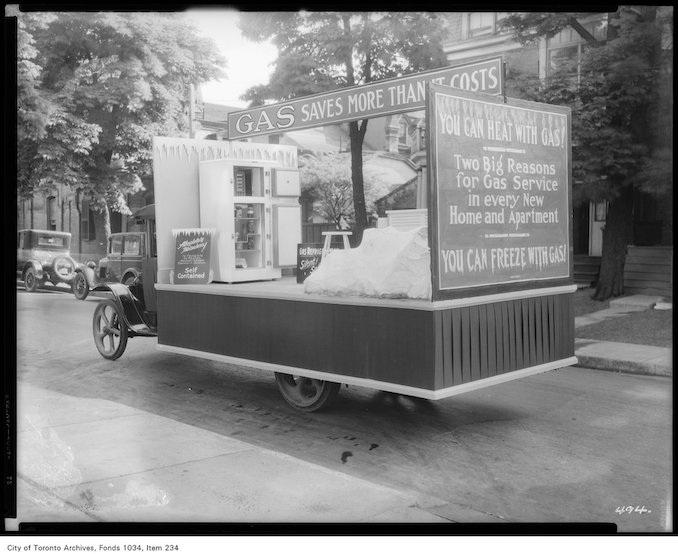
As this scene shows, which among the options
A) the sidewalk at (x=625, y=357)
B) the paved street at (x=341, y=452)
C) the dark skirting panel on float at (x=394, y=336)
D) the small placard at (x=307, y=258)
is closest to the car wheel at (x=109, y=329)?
the paved street at (x=341, y=452)

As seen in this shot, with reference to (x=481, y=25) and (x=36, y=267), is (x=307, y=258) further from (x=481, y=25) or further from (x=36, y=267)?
(x=481, y=25)

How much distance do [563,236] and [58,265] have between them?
7.62 m

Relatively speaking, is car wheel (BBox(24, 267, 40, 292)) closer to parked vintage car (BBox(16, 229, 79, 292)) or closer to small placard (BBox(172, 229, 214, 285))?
parked vintage car (BBox(16, 229, 79, 292))

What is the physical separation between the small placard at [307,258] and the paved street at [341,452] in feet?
4.34

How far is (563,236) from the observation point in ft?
21.9

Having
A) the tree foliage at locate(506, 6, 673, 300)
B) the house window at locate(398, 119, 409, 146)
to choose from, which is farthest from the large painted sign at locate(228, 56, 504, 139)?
the house window at locate(398, 119, 409, 146)

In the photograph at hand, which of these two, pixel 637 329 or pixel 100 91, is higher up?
pixel 100 91

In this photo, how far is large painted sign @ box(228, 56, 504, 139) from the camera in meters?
6.05

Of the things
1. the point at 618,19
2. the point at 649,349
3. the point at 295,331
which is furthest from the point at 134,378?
the point at 618,19

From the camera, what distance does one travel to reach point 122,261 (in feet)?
33.5

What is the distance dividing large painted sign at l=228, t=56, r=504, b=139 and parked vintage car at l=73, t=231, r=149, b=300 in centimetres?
219

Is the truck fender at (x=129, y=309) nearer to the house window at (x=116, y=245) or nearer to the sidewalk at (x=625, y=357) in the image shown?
the house window at (x=116, y=245)

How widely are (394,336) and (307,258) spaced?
3.19 meters

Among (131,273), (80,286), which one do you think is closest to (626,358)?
(131,273)
